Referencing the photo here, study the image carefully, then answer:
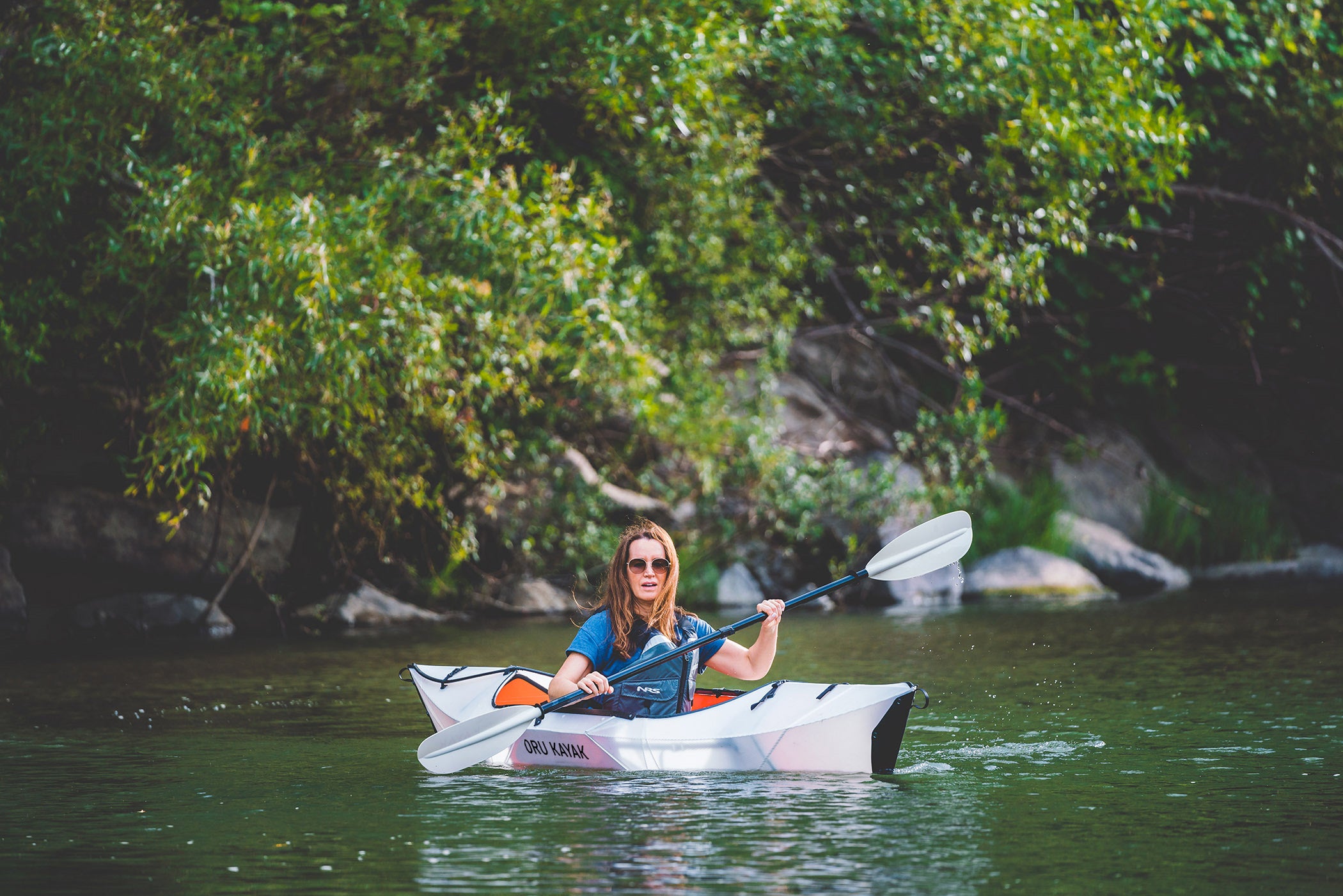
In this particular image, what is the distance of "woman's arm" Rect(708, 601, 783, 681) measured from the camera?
204 inches

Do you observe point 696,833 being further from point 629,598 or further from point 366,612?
point 366,612

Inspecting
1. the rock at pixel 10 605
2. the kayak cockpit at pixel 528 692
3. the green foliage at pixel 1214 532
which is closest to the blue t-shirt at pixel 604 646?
the kayak cockpit at pixel 528 692

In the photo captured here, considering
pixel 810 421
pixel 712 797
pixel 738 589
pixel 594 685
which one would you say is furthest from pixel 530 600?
pixel 712 797

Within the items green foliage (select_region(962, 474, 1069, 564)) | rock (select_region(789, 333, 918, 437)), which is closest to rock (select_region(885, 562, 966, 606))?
green foliage (select_region(962, 474, 1069, 564))

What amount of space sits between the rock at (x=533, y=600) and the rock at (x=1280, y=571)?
5.94 meters

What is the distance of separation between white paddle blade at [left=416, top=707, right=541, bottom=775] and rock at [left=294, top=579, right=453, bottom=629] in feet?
20.0

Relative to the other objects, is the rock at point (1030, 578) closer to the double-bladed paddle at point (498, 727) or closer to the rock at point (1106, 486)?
the rock at point (1106, 486)

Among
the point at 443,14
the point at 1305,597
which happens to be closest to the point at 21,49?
the point at 443,14

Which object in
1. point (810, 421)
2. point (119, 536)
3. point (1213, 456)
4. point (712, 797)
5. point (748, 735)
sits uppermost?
point (810, 421)

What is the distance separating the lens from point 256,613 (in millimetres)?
11227

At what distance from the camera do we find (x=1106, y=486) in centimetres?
1488

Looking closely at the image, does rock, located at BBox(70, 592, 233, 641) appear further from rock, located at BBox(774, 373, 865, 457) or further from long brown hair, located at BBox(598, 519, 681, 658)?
long brown hair, located at BBox(598, 519, 681, 658)

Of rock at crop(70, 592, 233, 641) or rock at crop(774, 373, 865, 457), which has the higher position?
rock at crop(774, 373, 865, 457)

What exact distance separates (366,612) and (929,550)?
6434 millimetres
